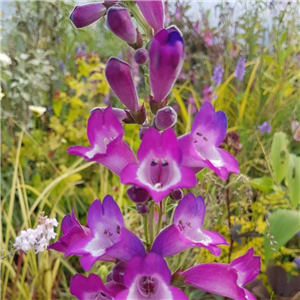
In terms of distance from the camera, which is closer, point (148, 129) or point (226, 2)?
point (148, 129)

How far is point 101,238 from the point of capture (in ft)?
1.49

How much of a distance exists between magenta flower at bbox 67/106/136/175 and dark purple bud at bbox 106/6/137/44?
83mm

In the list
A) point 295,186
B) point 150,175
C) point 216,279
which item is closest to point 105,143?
point 150,175

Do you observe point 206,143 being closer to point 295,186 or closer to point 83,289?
point 83,289

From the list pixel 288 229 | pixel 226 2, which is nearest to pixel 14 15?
pixel 226 2

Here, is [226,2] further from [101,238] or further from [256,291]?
[101,238]

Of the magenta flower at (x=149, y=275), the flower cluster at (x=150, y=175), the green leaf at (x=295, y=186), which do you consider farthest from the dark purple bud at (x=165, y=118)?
the green leaf at (x=295, y=186)

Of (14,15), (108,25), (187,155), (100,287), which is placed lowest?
(14,15)

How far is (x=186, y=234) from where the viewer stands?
18.5 inches

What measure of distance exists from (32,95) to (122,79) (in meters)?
1.97

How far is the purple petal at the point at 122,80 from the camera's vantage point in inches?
17.6

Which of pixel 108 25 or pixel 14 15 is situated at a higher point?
pixel 108 25

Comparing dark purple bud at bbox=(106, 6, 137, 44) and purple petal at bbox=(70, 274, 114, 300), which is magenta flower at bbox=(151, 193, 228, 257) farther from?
dark purple bud at bbox=(106, 6, 137, 44)

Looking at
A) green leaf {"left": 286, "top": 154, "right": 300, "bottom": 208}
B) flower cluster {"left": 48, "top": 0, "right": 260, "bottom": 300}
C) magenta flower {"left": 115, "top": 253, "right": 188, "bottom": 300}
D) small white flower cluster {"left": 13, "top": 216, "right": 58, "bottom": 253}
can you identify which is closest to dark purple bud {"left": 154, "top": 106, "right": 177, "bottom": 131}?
flower cluster {"left": 48, "top": 0, "right": 260, "bottom": 300}
